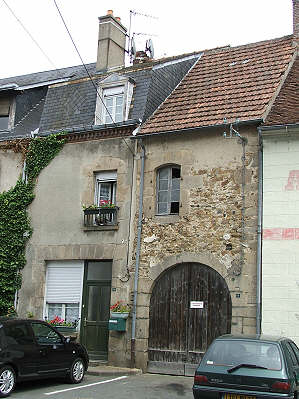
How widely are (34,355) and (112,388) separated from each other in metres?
2.05

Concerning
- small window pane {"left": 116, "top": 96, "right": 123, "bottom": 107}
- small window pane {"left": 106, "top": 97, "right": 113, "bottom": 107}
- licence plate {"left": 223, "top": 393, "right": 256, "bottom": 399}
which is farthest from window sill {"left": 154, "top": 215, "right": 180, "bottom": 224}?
licence plate {"left": 223, "top": 393, "right": 256, "bottom": 399}

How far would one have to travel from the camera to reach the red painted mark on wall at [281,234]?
13.3 meters

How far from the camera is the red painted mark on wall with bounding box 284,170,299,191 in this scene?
13.6 metres

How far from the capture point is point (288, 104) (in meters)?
14.7

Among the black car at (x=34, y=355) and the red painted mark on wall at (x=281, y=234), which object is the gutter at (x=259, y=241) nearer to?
the red painted mark on wall at (x=281, y=234)

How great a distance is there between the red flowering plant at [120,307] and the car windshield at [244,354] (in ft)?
21.2

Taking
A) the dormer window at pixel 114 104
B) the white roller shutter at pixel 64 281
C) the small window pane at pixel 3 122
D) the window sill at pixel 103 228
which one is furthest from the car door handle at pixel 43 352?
the small window pane at pixel 3 122

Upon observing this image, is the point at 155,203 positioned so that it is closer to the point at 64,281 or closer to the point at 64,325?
the point at 64,281

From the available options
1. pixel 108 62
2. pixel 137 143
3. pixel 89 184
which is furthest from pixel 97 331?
pixel 108 62

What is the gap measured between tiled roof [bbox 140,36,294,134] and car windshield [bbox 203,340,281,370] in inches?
282

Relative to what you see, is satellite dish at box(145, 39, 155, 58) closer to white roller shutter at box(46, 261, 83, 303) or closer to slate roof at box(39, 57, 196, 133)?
slate roof at box(39, 57, 196, 133)

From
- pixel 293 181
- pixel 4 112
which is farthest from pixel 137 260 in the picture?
pixel 4 112

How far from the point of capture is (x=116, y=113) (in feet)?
56.6

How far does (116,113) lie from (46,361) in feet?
27.5
